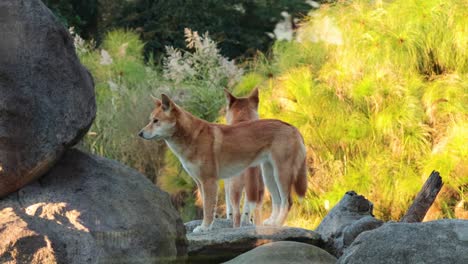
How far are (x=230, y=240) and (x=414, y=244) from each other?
2272mm

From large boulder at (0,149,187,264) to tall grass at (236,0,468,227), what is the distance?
595 centimetres

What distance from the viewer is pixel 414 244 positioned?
537cm

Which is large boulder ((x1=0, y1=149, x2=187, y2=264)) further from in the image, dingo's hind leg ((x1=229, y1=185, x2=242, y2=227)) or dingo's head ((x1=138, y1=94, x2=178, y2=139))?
dingo's hind leg ((x1=229, y1=185, x2=242, y2=227))

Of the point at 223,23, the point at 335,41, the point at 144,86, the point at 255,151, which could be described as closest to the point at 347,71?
the point at 335,41

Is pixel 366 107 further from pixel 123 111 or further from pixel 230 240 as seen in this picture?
pixel 230 240

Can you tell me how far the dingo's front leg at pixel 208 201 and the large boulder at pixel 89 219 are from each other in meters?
0.91

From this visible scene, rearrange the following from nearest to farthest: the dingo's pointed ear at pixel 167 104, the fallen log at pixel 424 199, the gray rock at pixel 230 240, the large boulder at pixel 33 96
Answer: the large boulder at pixel 33 96 → the gray rock at pixel 230 240 → the dingo's pointed ear at pixel 167 104 → the fallen log at pixel 424 199

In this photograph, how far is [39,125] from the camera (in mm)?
6039

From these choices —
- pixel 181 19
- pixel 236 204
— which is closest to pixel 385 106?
pixel 236 204

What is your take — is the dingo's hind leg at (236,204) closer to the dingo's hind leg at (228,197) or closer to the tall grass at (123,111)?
the dingo's hind leg at (228,197)

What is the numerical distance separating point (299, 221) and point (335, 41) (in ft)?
10.8

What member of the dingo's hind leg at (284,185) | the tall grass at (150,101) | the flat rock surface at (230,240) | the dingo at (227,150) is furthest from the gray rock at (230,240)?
the tall grass at (150,101)

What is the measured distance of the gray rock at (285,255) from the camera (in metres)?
6.88

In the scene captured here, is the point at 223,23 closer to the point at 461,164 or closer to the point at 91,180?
the point at 461,164
